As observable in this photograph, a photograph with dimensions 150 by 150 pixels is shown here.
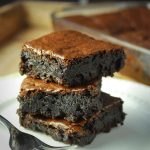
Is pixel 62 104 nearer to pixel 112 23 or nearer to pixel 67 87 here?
pixel 67 87

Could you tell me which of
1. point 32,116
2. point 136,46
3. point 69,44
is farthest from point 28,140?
point 136,46

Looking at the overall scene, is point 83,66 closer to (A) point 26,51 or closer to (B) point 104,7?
(A) point 26,51

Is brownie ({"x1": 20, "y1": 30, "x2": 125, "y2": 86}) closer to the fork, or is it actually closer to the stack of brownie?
the stack of brownie

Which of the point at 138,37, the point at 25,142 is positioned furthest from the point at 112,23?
the point at 25,142

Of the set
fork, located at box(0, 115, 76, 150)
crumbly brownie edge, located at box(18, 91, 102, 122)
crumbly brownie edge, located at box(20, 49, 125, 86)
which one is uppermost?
crumbly brownie edge, located at box(20, 49, 125, 86)

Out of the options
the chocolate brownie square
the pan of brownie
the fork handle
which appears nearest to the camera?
the fork handle

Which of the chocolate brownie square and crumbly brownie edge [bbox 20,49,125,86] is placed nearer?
crumbly brownie edge [bbox 20,49,125,86]

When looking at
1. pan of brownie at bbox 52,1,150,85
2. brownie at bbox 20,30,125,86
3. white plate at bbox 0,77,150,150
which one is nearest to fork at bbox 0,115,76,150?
white plate at bbox 0,77,150,150

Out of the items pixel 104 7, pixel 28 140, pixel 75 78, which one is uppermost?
pixel 75 78
